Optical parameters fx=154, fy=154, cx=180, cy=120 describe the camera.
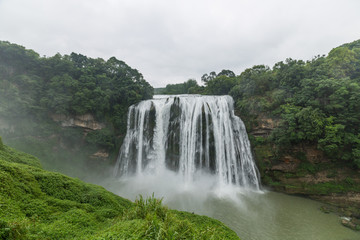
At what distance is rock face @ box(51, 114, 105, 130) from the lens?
51.3 ft

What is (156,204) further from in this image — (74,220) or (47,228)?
(47,228)

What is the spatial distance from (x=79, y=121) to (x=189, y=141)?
461 inches

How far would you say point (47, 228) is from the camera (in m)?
2.77

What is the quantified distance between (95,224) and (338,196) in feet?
48.0


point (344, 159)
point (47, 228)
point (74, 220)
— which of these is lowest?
point (344, 159)

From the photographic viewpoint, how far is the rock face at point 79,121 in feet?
51.3

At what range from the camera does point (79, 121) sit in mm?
16109

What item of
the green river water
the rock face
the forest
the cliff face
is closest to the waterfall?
the cliff face

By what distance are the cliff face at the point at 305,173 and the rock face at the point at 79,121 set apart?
16077 millimetres

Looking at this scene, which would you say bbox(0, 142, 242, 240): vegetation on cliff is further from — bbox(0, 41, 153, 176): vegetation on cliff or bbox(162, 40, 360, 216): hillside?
bbox(0, 41, 153, 176): vegetation on cliff

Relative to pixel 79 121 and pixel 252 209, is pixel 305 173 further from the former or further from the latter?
pixel 79 121

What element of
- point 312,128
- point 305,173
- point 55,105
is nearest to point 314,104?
point 312,128

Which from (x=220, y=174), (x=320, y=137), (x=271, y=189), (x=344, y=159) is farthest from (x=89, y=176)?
(x=344, y=159)

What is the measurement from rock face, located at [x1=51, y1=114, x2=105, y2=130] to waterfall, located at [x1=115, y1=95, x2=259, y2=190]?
3.58 meters
